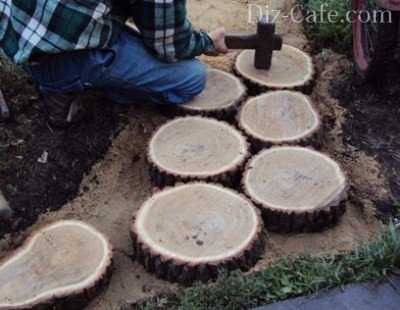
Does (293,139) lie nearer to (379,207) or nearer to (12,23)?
(379,207)

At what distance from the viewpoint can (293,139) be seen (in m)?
3.32

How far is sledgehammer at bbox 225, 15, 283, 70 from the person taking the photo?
12.1ft

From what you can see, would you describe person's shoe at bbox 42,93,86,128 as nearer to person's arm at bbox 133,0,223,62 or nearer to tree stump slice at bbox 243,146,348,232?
person's arm at bbox 133,0,223,62

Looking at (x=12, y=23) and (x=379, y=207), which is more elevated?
(x=12, y=23)

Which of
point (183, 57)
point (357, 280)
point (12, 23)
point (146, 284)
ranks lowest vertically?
point (146, 284)

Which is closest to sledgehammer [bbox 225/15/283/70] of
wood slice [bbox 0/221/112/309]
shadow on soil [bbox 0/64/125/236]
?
shadow on soil [bbox 0/64/125/236]

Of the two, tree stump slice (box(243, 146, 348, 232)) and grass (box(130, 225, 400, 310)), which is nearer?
grass (box(130, 225, 400, 310))

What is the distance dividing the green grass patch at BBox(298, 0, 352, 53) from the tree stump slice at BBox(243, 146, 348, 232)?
1.11 m

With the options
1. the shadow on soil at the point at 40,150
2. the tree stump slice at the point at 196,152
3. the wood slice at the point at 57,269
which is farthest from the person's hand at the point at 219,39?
the wood slice at the point at 57,269

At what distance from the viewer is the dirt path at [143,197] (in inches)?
115

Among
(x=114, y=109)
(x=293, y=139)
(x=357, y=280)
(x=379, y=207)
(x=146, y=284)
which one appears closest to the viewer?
(x=357, y=280)

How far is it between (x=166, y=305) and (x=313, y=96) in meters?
1.55

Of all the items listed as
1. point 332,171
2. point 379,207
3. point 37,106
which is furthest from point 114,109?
point 379,207

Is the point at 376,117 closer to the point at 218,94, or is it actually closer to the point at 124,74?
the point at 218,94
